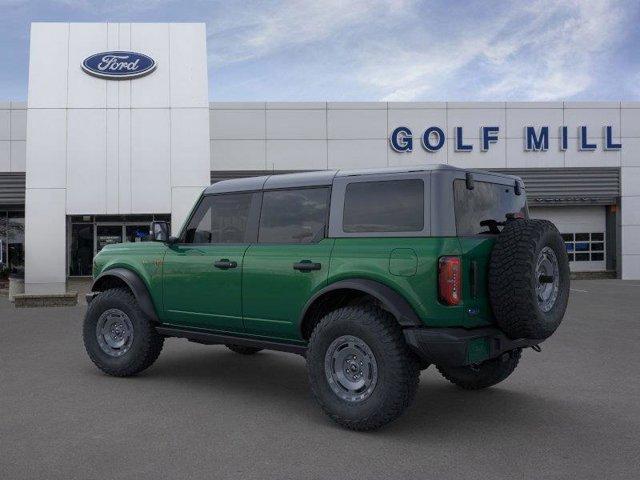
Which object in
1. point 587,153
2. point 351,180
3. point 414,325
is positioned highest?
point 587,153

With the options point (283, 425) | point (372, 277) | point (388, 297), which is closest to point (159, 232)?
point (283, 425)

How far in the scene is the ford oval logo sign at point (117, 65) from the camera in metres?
20.0

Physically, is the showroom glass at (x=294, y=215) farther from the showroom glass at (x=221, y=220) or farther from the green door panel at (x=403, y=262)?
the green door panel at (x=403, y=262)

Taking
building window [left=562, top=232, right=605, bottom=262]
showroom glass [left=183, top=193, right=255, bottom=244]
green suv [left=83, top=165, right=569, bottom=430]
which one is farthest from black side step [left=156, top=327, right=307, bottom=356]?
building window [left=562, top=232, right=605, bottom=262]

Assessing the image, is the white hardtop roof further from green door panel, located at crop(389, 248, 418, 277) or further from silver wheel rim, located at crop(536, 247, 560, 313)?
silver wheel rim, located at crop(536, 247, 560, 313)

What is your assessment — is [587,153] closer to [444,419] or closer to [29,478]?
[444,419]

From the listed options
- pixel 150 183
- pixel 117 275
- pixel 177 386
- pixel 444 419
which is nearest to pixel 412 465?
pixel 444 419

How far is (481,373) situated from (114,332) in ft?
13.0

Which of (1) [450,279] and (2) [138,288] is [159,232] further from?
(1) [450,279]

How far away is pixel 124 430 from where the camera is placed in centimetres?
489

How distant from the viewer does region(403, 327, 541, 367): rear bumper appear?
4547 mm

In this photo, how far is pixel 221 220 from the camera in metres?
6.26

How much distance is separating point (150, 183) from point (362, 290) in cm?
1626

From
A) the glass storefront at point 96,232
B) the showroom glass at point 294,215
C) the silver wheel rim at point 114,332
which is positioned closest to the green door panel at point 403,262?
the showroom glass at point 294,215
